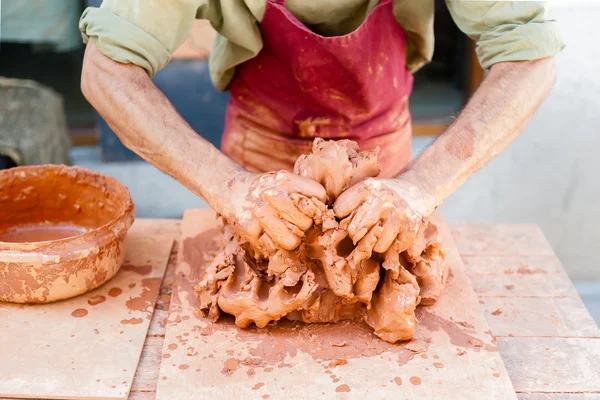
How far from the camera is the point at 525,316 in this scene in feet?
6.35

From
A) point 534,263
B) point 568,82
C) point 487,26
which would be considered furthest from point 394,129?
point 568,82

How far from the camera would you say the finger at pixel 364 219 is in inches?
64.1

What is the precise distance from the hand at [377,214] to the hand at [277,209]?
7 cm

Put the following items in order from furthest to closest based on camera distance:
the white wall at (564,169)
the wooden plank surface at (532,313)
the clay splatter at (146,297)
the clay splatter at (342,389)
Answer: the white wall at (564,169)
the clay splatter at (146,297)
the wooden plank surface at (532,313)
the clay splatter at (342,389)

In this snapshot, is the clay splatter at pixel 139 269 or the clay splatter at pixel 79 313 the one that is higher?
the clay splatter at pixel 79 313

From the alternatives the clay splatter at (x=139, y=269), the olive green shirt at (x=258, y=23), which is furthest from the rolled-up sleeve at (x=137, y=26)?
the clay splatter at (x=139, y=269)

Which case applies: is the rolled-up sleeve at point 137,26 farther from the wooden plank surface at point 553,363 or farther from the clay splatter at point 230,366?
the wooden plank surface at point 553,363

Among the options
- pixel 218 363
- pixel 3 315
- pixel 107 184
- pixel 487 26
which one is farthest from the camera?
pixel 107 184

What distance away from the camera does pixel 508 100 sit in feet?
6.31

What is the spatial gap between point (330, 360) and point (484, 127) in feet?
2.74

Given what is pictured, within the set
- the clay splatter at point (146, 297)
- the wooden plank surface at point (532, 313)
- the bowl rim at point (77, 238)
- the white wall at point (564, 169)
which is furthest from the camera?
the white wall at point (564, 169)

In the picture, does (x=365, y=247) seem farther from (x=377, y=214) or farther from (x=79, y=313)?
(x=79, y=313)

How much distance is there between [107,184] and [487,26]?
4.46 feet

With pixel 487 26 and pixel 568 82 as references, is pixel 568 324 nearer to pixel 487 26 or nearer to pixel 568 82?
pixel 487 26
